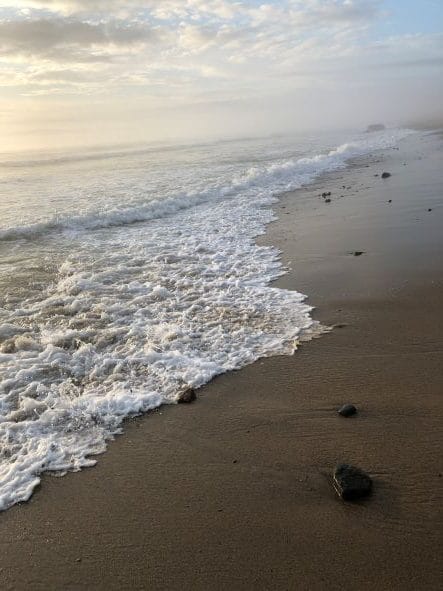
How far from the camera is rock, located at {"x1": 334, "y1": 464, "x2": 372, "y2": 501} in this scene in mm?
3453

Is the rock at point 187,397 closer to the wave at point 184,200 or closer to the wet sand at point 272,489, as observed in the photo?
the wet sand at point 272,489

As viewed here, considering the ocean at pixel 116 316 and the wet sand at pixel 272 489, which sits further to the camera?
the ocean at pixel 116 316

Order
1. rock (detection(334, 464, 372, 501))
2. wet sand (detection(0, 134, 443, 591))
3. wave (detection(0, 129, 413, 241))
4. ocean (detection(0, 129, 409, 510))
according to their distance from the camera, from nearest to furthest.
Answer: wet sand (detection(0, 134, 443, 591)) → rock (detection(334, 464, 372, 501)) → ocean (detection(0, 129, 409, 510)) → wave (detection(0, 129, 413, 241))

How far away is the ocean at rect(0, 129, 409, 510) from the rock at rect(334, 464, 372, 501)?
1.98 m

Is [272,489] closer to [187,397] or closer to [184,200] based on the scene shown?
[187,397]

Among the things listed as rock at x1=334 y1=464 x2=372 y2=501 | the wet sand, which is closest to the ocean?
the wet sand

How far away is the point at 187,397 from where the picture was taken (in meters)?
4.86

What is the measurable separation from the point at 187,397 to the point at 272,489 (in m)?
1.49

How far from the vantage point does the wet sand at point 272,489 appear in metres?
3.02

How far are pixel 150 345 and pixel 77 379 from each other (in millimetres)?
1016

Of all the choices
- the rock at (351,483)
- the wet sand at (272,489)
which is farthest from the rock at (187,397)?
the rock at (351,483)

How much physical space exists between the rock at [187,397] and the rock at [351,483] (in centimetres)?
174

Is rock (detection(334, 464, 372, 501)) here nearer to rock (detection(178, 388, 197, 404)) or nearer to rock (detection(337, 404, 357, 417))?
rock (detection(337, 404, 357, 417))

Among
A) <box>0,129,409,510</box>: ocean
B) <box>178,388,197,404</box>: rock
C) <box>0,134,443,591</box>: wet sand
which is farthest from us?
<box>178,388,197,404</box>: rock
